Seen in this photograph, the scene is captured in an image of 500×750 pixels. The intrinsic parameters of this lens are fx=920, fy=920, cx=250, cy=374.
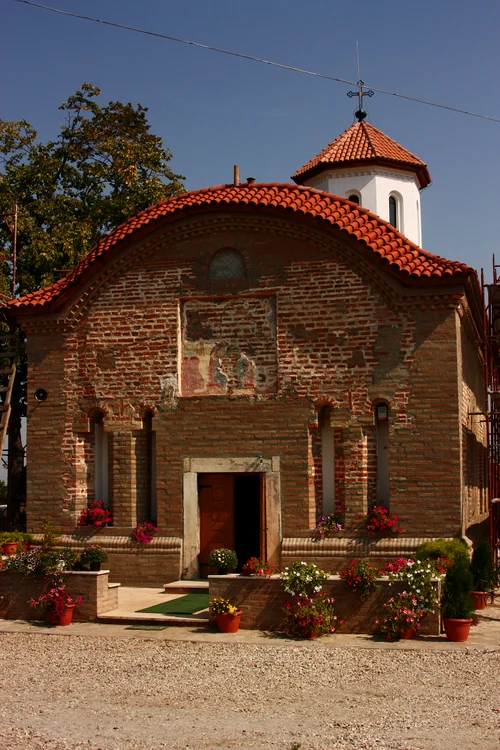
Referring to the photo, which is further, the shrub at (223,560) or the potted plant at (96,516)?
the potted plant at (96,516)

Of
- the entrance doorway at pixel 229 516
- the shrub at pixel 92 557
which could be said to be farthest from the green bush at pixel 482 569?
the shrub at pixel 92 557

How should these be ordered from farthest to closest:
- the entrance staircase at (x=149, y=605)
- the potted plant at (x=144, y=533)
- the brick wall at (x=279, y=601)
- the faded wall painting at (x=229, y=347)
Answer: the potted plant at (x=144, y=533)
the faded wall painting at (x=229, y=347)
the entrance staircase at (x=149, y=605)
the brick wall at (x=279, y=601)

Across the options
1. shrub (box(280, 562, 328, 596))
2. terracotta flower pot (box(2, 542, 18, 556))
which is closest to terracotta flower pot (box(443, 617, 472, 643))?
shrub (box(280, 562, 328, 596))

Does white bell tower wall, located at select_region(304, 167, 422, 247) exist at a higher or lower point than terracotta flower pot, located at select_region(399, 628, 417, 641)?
higher

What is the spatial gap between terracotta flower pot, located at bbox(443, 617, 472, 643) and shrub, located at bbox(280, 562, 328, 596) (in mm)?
1840

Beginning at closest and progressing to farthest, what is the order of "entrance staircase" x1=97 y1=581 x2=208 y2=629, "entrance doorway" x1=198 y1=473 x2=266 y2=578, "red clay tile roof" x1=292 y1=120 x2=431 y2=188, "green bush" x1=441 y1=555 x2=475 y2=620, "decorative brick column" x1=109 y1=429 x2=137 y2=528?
"green bush" x1=441 y1=555 x2=475 y2=620
"entrance staircase" x1=97 y1=581 x2=208 y2=629
"entrance doorway" x1=198 y1=473 x2=266 y2=578
"decorative brick column" x1=109 y1=429 x2=137 y2=528
"red clay tile roof" x1=292 y1=120 x2=431 y2=188

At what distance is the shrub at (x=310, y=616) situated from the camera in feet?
43.1

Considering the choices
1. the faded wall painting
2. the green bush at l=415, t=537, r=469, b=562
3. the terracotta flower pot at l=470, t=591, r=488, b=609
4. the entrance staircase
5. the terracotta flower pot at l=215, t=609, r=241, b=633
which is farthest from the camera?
the faded wall painting

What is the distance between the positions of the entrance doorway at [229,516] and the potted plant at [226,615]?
3.53 metres

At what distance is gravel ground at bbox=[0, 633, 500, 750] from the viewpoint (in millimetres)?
8570

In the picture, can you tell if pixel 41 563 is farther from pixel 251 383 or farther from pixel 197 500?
pixel 251 383

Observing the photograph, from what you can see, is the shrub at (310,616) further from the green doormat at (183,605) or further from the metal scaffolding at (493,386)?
the metal scaffolding at (493,386)

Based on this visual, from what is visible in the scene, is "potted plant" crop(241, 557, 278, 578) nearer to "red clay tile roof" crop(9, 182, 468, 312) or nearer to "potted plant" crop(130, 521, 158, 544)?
"potted plant" crop(130, 521, 158, 544)

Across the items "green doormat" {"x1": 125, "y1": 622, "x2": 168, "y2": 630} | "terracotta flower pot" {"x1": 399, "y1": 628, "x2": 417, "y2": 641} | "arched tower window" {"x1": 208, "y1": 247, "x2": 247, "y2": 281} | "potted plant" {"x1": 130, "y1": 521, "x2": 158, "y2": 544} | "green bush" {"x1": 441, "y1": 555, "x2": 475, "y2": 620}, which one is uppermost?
"arched tower window" {"x1": 208, "y1": 247, "x2": 247, "y2": 281}
